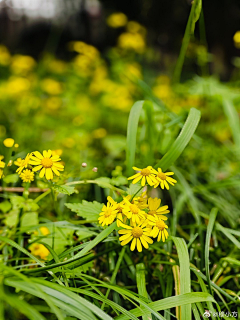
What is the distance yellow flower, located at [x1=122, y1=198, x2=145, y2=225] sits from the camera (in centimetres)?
67

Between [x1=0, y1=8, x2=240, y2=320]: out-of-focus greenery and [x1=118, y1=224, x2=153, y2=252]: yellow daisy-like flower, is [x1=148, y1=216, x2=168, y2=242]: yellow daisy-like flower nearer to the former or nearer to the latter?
[x1=118, y1=224, x2=153, y2=252]: yellow daisy-like flower

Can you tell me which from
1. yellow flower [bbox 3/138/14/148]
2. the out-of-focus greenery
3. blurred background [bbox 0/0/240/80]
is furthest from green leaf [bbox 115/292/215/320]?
blurred background [bbox 0/0/240/80]

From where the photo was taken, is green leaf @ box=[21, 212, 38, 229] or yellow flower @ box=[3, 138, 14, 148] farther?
green leaf @ box=[21, 212, 38, 229]

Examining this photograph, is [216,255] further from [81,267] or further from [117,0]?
[117,0]

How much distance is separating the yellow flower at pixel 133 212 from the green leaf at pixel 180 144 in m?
0.24

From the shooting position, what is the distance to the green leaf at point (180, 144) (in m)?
0.90

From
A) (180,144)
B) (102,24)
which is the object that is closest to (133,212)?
(180,144)

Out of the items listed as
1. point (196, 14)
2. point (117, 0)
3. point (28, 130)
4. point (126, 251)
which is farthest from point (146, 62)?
point (126, 251)

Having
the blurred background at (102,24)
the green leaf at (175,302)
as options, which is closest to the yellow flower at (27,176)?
the green leaf at (175,302)

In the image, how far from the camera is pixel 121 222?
2.30ft

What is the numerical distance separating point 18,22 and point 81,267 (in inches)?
205

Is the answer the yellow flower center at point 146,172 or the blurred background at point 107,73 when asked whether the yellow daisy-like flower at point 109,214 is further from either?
the blurred background at point 107,73

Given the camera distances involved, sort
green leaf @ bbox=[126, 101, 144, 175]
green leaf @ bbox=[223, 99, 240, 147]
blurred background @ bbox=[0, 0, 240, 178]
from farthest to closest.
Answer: blurred background @ bbox=[0, 0, 240, 178]
green leaf @ bbox=[223, 99, 240, 147]
green leaf @ bbox=[126, 101, 144, 175]

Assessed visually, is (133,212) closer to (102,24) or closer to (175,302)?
(175,302)
